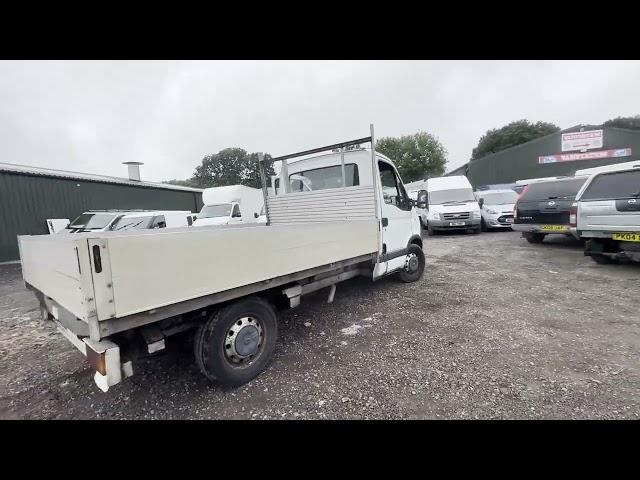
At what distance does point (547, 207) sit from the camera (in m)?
7.69

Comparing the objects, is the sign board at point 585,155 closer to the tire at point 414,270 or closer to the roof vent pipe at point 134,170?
the tire at point 414,270

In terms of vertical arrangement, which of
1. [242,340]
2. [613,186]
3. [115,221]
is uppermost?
[115,221]

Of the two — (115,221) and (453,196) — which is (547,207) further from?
(115,221)

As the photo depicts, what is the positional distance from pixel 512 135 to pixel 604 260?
45.3 meters

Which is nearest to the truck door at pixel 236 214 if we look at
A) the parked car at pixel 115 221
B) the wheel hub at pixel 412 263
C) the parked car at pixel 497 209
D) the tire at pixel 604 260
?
the parked car at pixel 115 221

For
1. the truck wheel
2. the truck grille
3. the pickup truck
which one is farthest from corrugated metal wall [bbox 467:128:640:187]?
the truck wheel

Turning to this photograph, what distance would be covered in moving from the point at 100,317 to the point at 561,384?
3394 mm

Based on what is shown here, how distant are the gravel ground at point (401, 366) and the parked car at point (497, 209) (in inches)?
288

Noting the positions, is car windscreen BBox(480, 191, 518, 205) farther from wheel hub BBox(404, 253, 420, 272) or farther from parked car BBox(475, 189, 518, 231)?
wheel hub BBox(404, 253, 420, 272)

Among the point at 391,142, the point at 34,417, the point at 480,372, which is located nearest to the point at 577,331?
the point at 480,372

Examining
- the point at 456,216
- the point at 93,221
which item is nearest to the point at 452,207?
the point at 456,216

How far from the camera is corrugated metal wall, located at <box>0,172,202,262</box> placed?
35.1 ft

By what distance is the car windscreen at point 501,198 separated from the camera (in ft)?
40.1

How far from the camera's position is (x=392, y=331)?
3498 millimetres
